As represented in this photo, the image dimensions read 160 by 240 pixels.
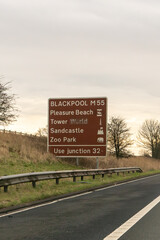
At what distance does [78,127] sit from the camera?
3055 centimetres

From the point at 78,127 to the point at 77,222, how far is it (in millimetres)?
22585

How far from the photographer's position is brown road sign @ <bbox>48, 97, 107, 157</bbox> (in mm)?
30031

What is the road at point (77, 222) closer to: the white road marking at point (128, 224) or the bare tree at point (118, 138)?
the white road marking at point (128, 224)

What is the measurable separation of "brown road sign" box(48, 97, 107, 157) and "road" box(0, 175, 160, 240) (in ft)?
61.4

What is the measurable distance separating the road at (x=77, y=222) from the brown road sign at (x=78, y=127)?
61.4ft

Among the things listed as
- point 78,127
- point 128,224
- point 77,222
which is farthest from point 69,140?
point 128,224

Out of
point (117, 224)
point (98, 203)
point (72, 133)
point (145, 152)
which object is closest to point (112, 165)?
point (72, 133)

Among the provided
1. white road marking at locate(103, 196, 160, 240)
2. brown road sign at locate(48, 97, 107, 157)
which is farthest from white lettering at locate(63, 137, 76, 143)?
white road marking at locate(103, 196, 160, 240)

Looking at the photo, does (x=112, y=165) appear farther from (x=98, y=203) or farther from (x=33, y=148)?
(x=98, y=203)

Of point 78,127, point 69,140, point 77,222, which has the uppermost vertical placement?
point 78,127

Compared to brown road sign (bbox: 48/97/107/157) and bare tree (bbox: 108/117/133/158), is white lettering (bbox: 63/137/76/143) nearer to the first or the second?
brown road sign (bbox: 48/97/107/157)

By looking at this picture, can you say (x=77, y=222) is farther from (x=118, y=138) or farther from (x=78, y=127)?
(x=118, y=138)

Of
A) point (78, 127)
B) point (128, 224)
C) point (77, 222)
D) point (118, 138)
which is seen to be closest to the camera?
point (128, 224)

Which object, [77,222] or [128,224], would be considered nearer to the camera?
[128,224]
